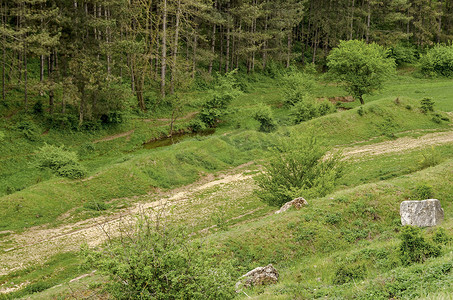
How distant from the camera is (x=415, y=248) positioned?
40.9 feet

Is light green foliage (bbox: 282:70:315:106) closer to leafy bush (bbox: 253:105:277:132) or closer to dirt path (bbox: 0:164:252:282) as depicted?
leafy bush (bbox: 253:105:277:132)

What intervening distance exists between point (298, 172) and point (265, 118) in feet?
64.8

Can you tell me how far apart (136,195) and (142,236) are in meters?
18.3

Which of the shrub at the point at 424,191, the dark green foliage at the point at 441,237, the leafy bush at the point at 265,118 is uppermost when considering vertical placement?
the dark green foliage at the point at 441,237

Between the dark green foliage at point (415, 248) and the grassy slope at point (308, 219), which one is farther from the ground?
the dark green foliage at point (415, 248)

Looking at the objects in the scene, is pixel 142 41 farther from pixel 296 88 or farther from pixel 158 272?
pixel 158 272

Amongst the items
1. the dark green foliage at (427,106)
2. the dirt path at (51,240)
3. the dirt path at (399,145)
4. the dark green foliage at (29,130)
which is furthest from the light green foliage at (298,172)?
the dark green foliage at (427,106)

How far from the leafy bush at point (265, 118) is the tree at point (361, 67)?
35.0 ft

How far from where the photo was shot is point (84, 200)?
2762 centimetres

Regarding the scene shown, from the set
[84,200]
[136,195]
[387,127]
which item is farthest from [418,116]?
[84,200]

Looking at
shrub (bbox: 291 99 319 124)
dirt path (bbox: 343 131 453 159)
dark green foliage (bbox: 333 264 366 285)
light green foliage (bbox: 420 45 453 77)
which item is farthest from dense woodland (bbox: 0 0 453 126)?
dark green foliage (bbox: 333 264 366 285)

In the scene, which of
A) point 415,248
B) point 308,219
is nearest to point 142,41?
point 308,219

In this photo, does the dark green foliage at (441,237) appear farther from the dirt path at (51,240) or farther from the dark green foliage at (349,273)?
the dirt path at (51,240)

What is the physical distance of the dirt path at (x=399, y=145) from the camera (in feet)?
113
